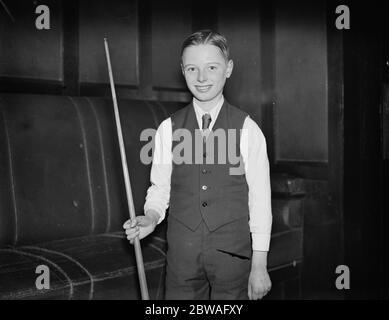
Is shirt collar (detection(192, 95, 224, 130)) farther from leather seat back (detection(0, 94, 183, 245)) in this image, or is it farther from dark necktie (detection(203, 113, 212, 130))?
leather seat back (detection(0, 94, 183, 245))

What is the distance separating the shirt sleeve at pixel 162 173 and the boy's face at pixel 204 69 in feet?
0.46

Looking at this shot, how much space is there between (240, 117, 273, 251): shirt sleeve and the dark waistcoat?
0.06 ft

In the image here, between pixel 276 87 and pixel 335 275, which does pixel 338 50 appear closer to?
pixel 276 87

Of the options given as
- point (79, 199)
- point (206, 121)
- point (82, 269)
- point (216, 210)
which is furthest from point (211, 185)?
point (79, 199)

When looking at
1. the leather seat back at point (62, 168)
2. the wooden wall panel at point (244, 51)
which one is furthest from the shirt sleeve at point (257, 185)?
the wooden wall panel at point (244, 51)

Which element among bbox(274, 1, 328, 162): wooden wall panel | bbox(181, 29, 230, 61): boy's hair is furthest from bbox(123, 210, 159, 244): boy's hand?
bbox(274, 1, 328, 162): wooden wall panel

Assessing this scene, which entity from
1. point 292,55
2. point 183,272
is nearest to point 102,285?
point 183,272

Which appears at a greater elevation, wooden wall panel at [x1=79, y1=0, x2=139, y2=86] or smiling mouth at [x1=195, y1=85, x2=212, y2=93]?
wooden wall panel at [x1=79, y1=0, x2=139, y2=86]

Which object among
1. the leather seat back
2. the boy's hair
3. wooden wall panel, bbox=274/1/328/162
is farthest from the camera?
wooden wall panel, bbox=274/1/328/162

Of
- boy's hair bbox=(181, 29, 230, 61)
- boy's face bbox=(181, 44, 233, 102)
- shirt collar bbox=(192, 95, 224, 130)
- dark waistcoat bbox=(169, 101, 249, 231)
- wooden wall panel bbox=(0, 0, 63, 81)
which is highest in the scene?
wooden wall panel bbox=(0, 0, 63, 81)

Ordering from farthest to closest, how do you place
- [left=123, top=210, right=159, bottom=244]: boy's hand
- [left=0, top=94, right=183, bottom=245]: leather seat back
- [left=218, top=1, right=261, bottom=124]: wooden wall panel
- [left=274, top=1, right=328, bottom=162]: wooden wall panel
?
1. [left=218, top=1, right=261, bottom=124]: wooden wall panel
2. [left=274, top=1, right=328, bottom=162]: wooden wall panel
3. [left=0, top=94, right=183, bottom=245]: leather seat back
4. [left=123, top=210, right=159, bottom=244]: boy's hand

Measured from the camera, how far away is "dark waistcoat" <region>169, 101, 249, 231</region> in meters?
1.08

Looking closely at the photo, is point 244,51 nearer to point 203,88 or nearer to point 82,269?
point 203,88

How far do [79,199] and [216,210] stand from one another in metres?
0.73
